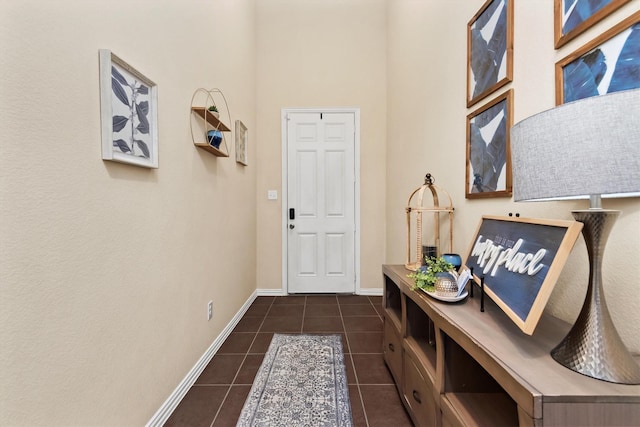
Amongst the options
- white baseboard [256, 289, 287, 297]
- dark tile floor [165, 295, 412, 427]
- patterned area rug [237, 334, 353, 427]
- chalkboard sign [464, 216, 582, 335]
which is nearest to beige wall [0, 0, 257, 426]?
dark tile floor [165, 295, 412, 427]

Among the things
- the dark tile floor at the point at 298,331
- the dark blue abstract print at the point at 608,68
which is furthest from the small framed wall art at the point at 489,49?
the dark tile floor at the point at 298,331

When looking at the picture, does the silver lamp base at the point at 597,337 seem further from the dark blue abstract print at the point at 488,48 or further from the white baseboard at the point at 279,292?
the white baseboard at the point at 279,292

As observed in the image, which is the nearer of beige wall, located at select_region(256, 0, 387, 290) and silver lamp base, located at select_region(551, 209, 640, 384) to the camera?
silver lamp base, located at select_region(551, 209, 640, 384)

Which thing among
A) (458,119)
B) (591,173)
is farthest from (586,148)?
(458,119)

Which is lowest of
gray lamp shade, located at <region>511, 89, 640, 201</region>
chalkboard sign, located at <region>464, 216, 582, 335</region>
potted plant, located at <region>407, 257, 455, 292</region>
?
potted plant, located at <region>407, 257, 455, 292</region>

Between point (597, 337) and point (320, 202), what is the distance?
2996 mm

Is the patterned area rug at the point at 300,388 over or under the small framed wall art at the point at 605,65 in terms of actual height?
under

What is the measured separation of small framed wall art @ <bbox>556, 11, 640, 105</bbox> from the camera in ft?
2.57

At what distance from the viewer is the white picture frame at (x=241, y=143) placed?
273cm

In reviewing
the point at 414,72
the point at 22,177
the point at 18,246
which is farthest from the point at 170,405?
the point at 414,72

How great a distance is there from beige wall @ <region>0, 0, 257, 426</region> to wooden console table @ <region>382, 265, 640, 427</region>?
124 centimetres

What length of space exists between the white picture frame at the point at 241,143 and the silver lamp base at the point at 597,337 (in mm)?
2592

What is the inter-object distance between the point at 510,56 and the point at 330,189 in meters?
2.42

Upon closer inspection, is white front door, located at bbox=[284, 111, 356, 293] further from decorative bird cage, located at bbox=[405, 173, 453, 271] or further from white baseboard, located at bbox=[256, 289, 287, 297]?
decorative bird cage, located at bbox=[405, 173, 453, 271]
